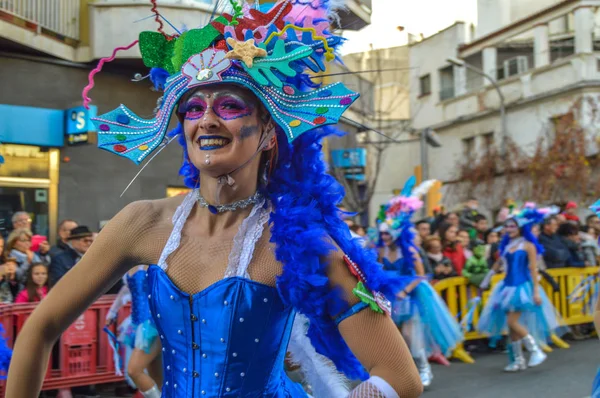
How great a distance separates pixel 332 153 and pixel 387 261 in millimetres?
8301

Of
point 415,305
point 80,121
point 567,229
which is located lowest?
point 415,305

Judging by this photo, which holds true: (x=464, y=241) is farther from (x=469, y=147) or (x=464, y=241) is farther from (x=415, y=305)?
(x=469, y=147)

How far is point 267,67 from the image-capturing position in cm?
225

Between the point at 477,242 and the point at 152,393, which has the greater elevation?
the point at 477,242

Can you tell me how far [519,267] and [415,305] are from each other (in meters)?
1.78

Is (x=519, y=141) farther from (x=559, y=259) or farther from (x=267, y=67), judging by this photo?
(x=267, y=67)

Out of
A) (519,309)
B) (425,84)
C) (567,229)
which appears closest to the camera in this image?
(519,309)

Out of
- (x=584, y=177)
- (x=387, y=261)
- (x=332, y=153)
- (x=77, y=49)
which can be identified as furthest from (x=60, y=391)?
(x=584, y=177)

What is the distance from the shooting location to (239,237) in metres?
2.31

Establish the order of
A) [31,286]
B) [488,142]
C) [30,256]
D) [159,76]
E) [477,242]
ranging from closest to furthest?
1. [159,76]
2. [31,286]
3. [30,256]
4. [477,242]
5. [488,142]

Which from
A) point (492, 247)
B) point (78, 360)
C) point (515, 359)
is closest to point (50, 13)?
point (78, 360)

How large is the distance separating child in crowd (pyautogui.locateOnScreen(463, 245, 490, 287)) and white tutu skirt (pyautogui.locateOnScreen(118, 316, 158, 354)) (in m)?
5.44

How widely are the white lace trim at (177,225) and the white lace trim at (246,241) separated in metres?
0.19

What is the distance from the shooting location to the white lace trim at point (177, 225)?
231 cm
